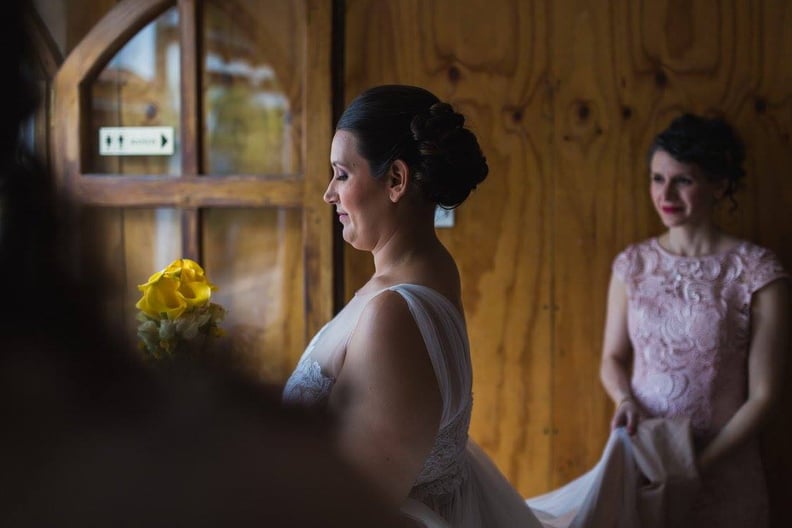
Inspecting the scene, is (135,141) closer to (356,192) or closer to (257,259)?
(257,259)

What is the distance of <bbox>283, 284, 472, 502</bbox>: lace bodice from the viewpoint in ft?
3.63

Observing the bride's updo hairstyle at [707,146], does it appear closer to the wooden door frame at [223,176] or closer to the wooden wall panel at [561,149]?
the wooden wall panel at [561,149]

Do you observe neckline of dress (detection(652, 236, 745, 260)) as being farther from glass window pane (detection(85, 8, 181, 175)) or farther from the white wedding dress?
glass window pane (detection(85, 8, 181, 175))

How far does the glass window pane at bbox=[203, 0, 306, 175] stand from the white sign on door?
128mm

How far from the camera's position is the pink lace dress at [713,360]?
1.92 meters

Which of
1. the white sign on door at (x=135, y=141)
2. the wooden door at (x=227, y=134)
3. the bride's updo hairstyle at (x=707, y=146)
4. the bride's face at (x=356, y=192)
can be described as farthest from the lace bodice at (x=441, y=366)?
the white sign on door at (x=135, y=141)

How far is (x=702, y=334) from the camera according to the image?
1924 millimetres

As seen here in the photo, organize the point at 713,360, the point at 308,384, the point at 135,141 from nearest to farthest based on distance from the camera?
the point at 308,384, the point at 713,360, the point at 135,141

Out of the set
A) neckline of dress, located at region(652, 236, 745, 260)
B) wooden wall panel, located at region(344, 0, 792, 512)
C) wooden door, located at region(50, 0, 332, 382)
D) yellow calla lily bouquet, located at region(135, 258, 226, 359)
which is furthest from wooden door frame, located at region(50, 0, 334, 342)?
yellow calla lily bouquet, located at region(135, 258, 226, 359)

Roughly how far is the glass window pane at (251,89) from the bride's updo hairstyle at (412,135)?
0.97 metres

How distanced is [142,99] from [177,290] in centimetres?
140

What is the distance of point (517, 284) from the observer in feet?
7.34

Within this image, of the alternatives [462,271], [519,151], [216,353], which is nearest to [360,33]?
[519,151]

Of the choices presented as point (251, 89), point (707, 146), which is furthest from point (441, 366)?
point (251, 89)
